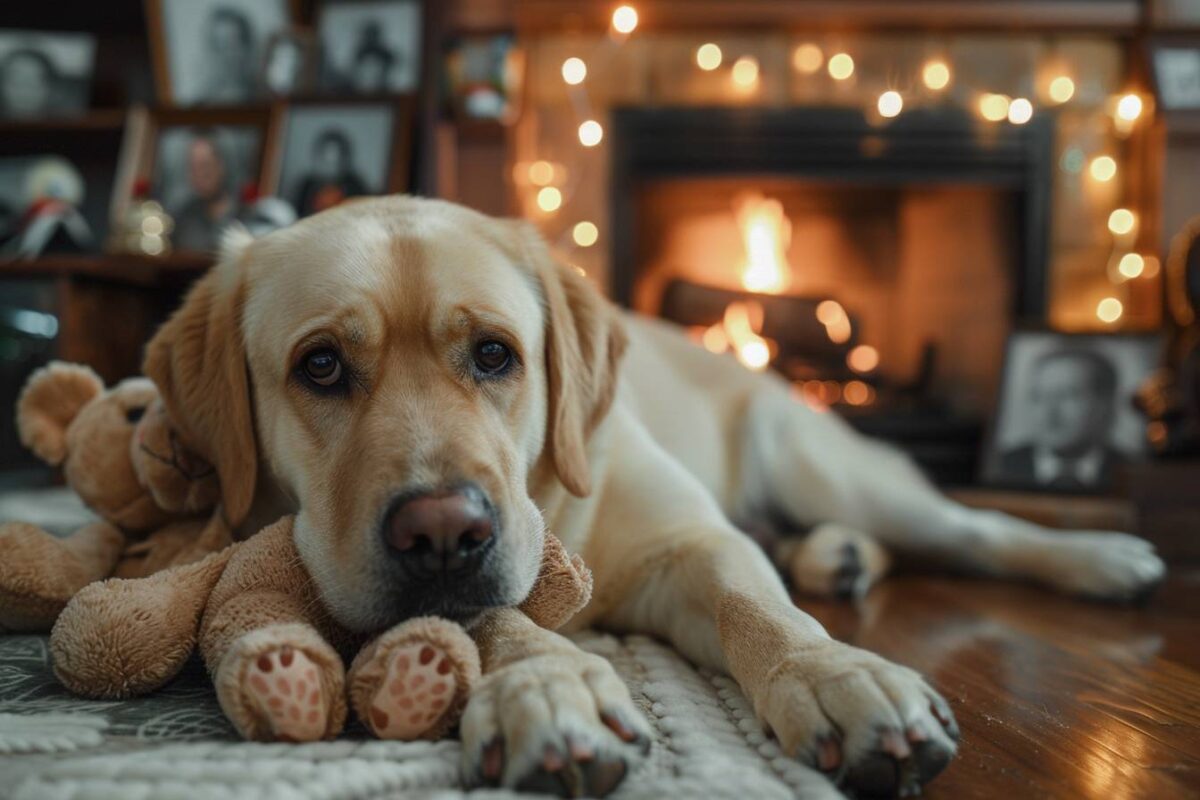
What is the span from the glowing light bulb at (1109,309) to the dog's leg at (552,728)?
423 centimetres

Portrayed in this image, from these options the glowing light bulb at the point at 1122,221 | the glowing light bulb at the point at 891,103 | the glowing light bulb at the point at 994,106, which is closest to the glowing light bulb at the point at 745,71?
the glowing light bulb at the point at 891,103

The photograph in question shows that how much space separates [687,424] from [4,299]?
2909 millimetres

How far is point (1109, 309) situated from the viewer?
448cm

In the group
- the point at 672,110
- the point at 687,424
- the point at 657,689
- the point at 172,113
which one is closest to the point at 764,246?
the point at 672,110

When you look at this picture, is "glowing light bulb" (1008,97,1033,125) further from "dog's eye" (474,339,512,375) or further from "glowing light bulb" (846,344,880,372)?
"dog's eye" (474,339,512,375)

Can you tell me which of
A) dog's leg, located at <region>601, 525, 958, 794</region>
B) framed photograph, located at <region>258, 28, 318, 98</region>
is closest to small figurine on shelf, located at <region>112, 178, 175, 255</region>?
framed photograph, located at <region>258, 28, 318, 98</region>

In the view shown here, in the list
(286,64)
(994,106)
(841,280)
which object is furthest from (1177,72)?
(286,64)

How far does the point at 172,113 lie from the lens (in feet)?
14.6

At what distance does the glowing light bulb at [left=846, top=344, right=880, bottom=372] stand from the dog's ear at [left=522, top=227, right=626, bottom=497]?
10.5 feet

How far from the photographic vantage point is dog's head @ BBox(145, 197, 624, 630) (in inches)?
46.3

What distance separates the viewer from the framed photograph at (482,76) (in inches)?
161

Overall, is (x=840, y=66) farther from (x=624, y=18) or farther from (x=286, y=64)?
(x=286, y=64)

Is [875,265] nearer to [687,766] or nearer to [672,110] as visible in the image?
[672,110]

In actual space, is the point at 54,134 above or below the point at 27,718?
above
